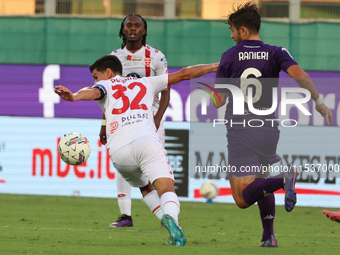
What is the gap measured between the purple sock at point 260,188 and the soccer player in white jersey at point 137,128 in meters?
0.62

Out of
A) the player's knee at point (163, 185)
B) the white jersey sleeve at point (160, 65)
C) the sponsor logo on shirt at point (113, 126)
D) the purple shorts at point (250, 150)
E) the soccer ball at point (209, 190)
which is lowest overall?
the soccer ball at point (209, 190)

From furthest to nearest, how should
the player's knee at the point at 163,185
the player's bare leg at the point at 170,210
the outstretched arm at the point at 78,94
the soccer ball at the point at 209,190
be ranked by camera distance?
1. the soccer ball at the point at 209,190
2. the player's knee at the point at 163,185
3. the outstretched arm at the point at 78,94
4. the player's bare leg at the point at 170,210

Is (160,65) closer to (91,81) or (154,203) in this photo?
(154,203)

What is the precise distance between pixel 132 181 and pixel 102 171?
27.1ft

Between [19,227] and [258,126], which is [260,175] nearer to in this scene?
[258,126]

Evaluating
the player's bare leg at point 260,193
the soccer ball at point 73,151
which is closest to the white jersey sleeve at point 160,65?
the soccer ball at point 73,151

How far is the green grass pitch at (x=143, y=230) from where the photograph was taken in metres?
6.69

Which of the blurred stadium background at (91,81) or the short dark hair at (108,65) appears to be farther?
the blurred stadium background at (91,81)

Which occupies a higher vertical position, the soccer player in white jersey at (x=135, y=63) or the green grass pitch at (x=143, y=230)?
the soccer player in white jersey at (x=135, y=63)

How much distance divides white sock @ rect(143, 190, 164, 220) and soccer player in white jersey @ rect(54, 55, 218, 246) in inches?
16.8

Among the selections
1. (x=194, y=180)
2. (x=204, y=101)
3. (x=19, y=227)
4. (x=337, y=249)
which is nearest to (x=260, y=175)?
(x=337, y=249)

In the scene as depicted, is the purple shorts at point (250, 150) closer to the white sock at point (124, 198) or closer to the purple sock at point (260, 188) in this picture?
the purple sock at point (260, 188)

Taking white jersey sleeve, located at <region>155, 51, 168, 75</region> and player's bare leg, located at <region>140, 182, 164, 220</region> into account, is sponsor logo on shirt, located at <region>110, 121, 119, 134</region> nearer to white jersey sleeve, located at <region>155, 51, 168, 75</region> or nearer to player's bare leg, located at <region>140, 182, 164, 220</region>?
player's bare leg, located at <region>140, 182, 164, 220</region>

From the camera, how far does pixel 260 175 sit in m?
6.76
